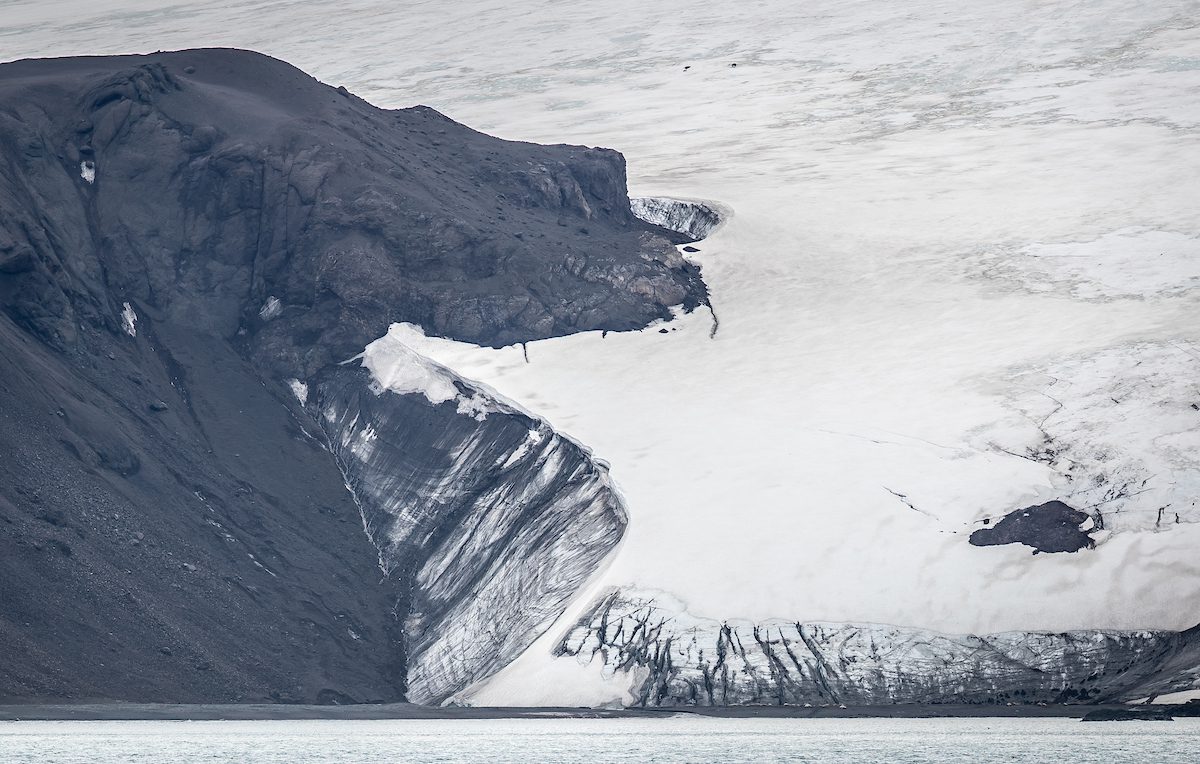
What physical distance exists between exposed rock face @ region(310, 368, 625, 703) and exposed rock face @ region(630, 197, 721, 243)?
2030 centimetres

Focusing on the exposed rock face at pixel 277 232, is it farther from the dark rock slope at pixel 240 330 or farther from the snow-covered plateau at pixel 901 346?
the snow-covered plateau at pixel 901 346

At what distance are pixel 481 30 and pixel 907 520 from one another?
9645 cm

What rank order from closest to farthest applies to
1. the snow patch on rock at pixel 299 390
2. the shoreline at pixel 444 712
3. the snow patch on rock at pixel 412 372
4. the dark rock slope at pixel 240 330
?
the shoreline at pixel 444 712
the dark rock slope at pixel 240 330
the snow patch on rock at pixel 412 372
the snow patch on rock at pixel 299 390

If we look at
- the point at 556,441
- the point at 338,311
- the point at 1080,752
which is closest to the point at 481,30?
the point at 338,311

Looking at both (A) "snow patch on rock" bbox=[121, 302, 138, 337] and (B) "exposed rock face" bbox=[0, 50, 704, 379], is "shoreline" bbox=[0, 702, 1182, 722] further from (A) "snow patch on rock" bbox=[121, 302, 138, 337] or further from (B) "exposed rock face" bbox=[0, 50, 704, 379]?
(B) "exposed rock face" bbox=[0, 50, 704, 379]

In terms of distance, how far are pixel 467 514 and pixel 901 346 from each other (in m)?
17.6

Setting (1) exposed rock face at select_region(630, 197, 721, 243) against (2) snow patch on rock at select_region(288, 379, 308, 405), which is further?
(1) exposed rock face at select_region(630, 197, 721, 243)

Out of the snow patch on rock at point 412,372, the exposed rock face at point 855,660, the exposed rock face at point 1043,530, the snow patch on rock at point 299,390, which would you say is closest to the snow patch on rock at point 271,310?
the snow patch on rock at point 299,390

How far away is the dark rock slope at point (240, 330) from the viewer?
4953 centimetres

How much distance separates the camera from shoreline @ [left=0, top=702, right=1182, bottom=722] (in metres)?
42.7

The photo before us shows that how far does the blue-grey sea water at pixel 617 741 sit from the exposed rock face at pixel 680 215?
3707cm

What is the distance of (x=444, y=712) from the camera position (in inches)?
1886

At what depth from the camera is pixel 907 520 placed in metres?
51.0

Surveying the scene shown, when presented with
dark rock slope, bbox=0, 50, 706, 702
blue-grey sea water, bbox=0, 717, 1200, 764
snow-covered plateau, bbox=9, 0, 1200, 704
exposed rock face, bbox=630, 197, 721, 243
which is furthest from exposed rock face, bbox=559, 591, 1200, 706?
exposed rock face, bbox=630, 197, 721, 243
